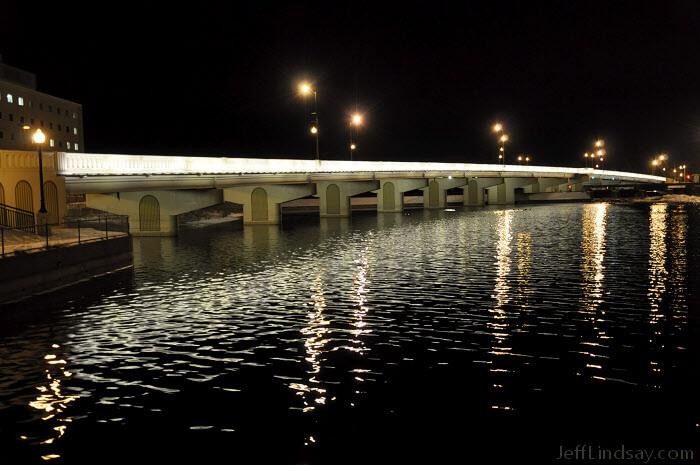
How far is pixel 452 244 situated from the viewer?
4481 cm

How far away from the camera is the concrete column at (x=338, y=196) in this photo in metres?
88.8

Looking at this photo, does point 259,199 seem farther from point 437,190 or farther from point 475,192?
point 475,192

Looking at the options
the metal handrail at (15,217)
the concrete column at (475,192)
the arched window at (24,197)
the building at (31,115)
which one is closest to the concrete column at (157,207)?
the arched window at (24,197)

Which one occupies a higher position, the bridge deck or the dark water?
the bridge deck

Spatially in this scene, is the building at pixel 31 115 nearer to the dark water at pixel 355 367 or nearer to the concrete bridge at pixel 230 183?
the concrete bridge at pixel 230 183

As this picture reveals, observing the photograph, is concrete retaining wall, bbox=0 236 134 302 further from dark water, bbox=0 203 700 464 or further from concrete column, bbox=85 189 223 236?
concrete column, bbox=85 189 223 236

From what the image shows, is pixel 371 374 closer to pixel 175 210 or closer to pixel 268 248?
pixel 268 248

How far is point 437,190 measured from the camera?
116375mm

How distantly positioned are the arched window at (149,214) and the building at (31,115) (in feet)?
153

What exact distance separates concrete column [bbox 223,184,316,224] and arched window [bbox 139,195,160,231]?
1707 centimetres

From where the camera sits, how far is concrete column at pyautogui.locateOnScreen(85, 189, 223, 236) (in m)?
55.3

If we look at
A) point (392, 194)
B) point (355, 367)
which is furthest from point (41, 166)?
point (392, 194)

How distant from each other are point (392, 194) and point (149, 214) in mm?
49637

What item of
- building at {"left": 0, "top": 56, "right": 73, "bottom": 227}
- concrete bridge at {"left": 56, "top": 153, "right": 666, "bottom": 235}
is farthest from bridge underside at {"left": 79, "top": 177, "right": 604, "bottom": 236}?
building at {"left": 0, "top": 56, "right": 73, "bottom": 227}
